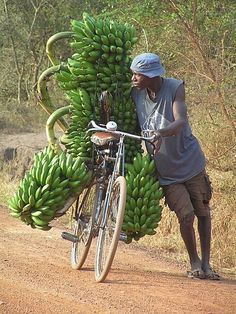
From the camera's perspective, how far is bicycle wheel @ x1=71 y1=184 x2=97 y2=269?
662 cm

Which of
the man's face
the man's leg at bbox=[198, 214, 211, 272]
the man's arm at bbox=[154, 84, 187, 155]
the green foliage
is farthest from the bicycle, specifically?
the green foliage

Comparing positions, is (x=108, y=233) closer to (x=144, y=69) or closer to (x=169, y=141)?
(x=169, y=141)

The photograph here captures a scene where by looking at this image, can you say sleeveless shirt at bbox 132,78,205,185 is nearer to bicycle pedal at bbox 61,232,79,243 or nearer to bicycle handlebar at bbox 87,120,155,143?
bicycle handlebar at bbox 87,120,155,143

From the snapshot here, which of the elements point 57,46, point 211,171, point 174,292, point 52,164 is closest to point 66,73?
point 52,164

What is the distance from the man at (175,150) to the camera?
6.36 meters

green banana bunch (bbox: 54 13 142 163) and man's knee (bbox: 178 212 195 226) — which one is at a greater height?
green banana bunch (bbox: 54 13 142 163)

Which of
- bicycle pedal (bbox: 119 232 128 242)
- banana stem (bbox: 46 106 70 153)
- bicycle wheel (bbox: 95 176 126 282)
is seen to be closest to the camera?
bicycle wheel (bbox: 95 176 126 282)

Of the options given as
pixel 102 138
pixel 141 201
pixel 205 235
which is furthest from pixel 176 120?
pixel 205 235

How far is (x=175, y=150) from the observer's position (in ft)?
21.2

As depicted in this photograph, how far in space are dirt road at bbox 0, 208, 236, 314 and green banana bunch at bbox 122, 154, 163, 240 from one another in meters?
0.44

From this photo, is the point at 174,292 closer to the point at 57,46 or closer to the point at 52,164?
the point at 52,164

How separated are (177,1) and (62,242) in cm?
440

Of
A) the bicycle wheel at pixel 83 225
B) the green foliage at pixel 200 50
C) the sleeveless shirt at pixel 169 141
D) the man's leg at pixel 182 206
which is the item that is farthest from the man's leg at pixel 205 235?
the green foliage at pixel 200 50

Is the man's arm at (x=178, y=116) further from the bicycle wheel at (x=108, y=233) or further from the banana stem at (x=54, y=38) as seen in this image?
the banana stem at (x=54, y=38)
